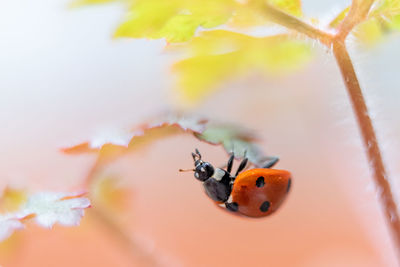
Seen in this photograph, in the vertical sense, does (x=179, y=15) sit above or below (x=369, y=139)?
above

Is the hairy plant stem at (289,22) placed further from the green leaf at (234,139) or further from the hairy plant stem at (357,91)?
the green leaf at (234,139)

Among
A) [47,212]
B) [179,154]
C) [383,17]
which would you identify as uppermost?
[383,17]

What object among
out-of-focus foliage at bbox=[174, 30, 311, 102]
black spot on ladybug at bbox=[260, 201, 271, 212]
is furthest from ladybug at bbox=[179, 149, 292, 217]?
out-of-focus foliage at bbox=[174, 30, 311, 102]

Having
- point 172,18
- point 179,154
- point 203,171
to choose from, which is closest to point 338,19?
point 172,18

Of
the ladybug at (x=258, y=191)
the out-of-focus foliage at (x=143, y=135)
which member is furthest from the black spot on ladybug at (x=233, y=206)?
Answer: the out-of-focus foliage at (x=143, y=135)

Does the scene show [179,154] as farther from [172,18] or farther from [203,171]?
[172,18]

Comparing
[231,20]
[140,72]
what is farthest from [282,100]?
[231,20]

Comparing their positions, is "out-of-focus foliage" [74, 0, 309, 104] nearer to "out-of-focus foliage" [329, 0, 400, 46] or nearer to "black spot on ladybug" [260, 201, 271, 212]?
"out-of-focus foliage" [329, 0, 400, 46]

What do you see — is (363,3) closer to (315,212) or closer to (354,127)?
(354,127)
